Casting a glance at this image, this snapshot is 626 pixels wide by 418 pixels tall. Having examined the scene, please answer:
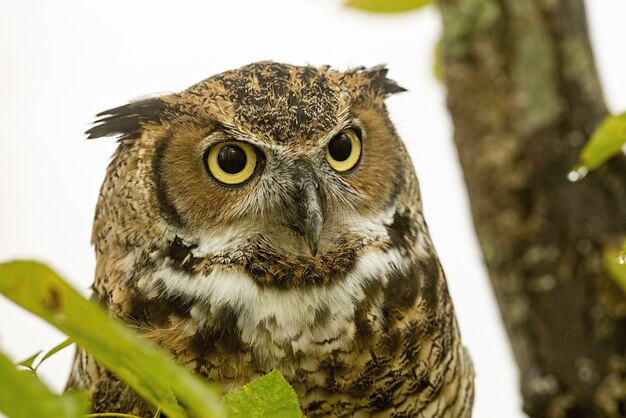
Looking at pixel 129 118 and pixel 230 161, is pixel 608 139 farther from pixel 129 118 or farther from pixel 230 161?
pixel 129 118

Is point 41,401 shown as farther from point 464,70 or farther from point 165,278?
point 464,70

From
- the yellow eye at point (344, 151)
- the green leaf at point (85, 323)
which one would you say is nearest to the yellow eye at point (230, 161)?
the yellow eye at point (344, 151)

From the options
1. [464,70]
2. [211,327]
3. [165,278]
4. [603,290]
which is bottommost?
[603,290]

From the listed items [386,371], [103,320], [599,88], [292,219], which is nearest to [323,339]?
[386,371]

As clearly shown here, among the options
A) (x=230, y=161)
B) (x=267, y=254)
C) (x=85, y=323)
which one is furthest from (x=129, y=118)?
(x=85, y=323)

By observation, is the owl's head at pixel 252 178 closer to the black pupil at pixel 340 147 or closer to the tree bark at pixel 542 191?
the black pupil at pixel 340 147

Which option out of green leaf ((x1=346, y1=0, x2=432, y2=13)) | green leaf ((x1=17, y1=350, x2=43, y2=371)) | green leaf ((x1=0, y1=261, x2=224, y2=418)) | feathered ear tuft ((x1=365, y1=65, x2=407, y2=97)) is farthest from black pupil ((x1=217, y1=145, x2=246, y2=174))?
green leaf ((x1=0, y1=261, x2=224, y2=418))

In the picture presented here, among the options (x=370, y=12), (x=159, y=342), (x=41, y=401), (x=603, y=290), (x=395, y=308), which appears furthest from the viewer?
(x=603, y=290)
